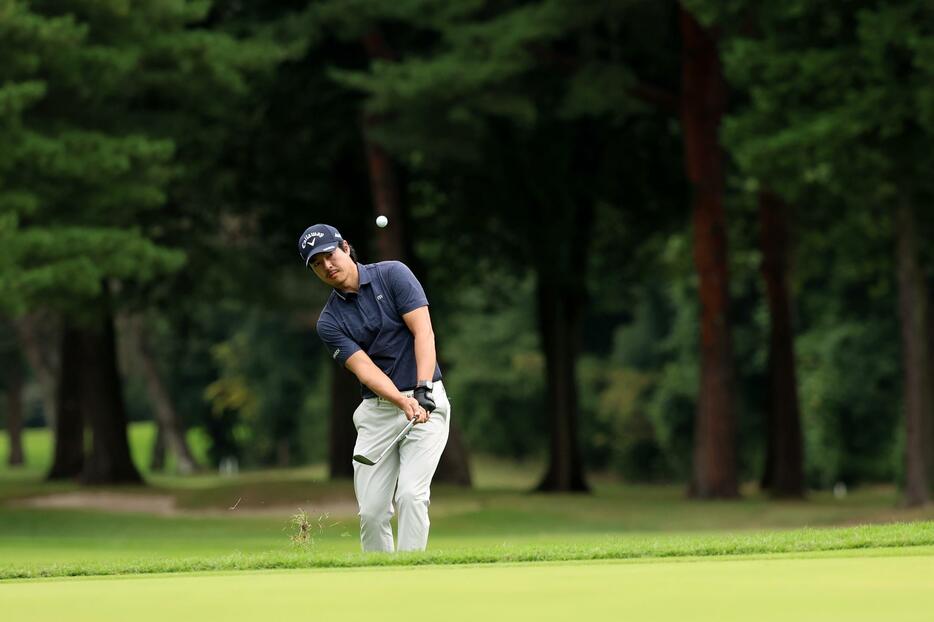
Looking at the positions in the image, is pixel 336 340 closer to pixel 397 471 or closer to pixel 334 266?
pixel 334 266

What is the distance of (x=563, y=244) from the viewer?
34938 millimetres

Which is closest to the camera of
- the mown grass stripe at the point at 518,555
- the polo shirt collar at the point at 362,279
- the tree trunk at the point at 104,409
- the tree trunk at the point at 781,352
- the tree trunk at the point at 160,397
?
the mown grass stripe at the point at 518,555

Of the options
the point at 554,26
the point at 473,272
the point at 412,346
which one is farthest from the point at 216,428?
the point at 412,346

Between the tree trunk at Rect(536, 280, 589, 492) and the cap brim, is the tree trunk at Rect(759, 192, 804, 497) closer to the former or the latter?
the tree trunk at Rect(536, 280, 589, 492)

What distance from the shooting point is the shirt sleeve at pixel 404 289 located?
32.4ft

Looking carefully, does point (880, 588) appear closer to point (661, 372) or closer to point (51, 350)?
point (51, 350)

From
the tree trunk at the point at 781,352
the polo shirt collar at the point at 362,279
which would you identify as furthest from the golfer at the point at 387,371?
the tree trunk at the point at 781,352

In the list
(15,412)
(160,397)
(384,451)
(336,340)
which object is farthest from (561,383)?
(15,412)

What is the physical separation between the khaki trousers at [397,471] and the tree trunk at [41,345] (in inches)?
1705

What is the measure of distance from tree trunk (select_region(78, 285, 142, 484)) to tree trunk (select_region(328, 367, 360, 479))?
5026mm

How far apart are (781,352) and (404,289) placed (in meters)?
24.7

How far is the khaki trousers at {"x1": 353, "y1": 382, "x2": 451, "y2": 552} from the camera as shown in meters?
9.96

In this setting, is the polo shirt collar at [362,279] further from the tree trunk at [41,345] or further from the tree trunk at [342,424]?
the tree trunk at [41,345]

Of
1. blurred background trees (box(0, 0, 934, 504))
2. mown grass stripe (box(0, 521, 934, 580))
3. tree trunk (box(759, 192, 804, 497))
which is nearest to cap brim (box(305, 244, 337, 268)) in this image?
mown grass stripe (box(0, 521, 934, 580))
